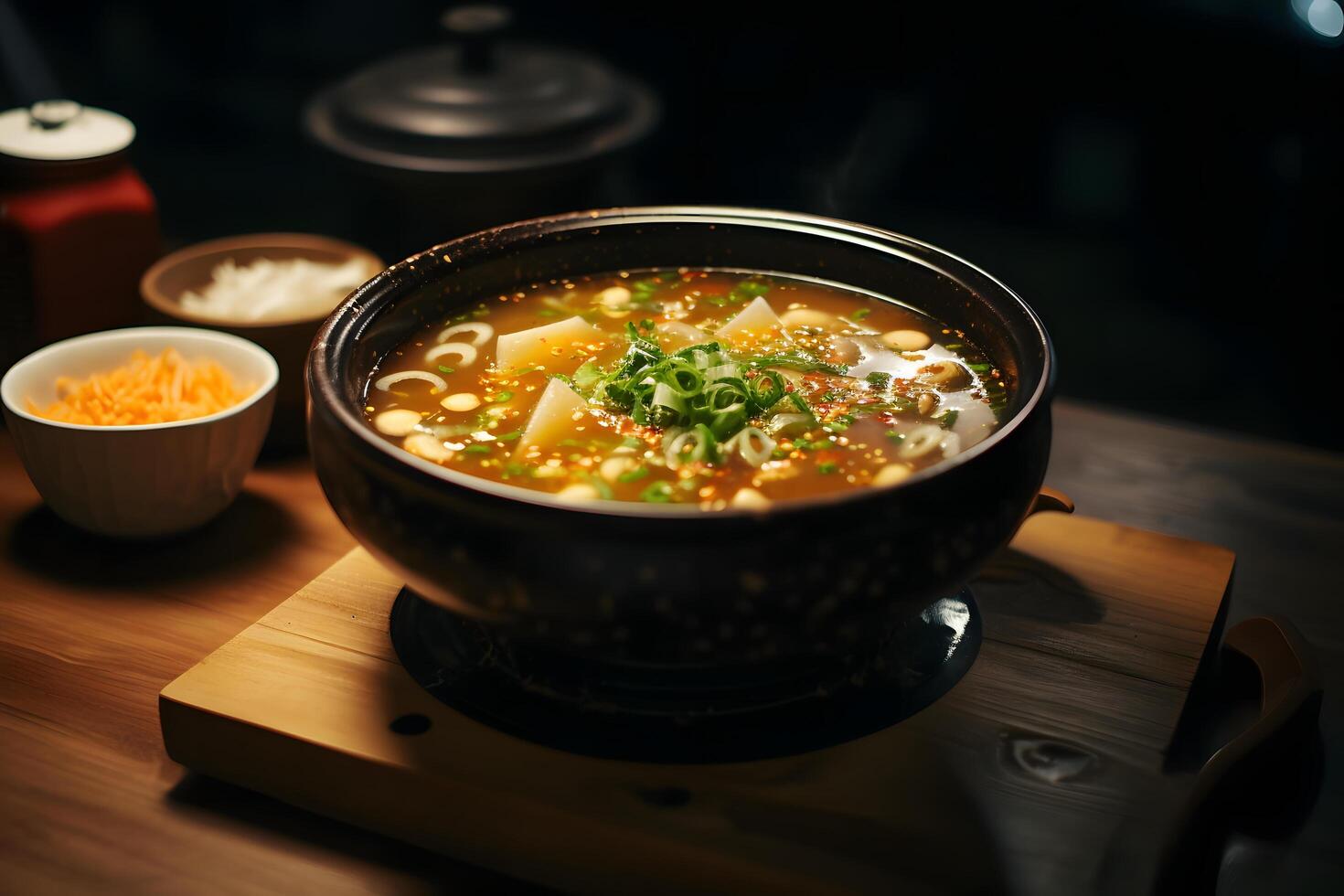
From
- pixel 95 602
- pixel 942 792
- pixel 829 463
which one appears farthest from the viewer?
pixel 95 602

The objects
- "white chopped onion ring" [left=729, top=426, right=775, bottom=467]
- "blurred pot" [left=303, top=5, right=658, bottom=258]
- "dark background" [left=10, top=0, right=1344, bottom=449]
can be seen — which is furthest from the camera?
"dark background" [left=10, top=0, right=1344, bottom=449]

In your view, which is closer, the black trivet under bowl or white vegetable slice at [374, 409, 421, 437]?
the black trivet under bowl

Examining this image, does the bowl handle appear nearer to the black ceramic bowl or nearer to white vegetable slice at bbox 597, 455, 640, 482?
the black ceramic bowl

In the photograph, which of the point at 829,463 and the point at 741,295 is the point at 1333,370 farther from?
the point at 829,463

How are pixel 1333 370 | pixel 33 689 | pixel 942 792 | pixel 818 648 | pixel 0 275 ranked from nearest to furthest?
pixel 818 648, pixel 942 792, pixel 33 689, pixel 0 275, pixel 1333 370

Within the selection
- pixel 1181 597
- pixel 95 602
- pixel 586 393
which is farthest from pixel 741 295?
pixel 95 602

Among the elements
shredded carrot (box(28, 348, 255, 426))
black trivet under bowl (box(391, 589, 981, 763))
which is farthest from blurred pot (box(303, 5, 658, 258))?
black trivet under bowl (box(391, 589, 981, 763))

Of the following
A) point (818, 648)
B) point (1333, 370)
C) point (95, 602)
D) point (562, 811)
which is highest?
point (818, 648)
